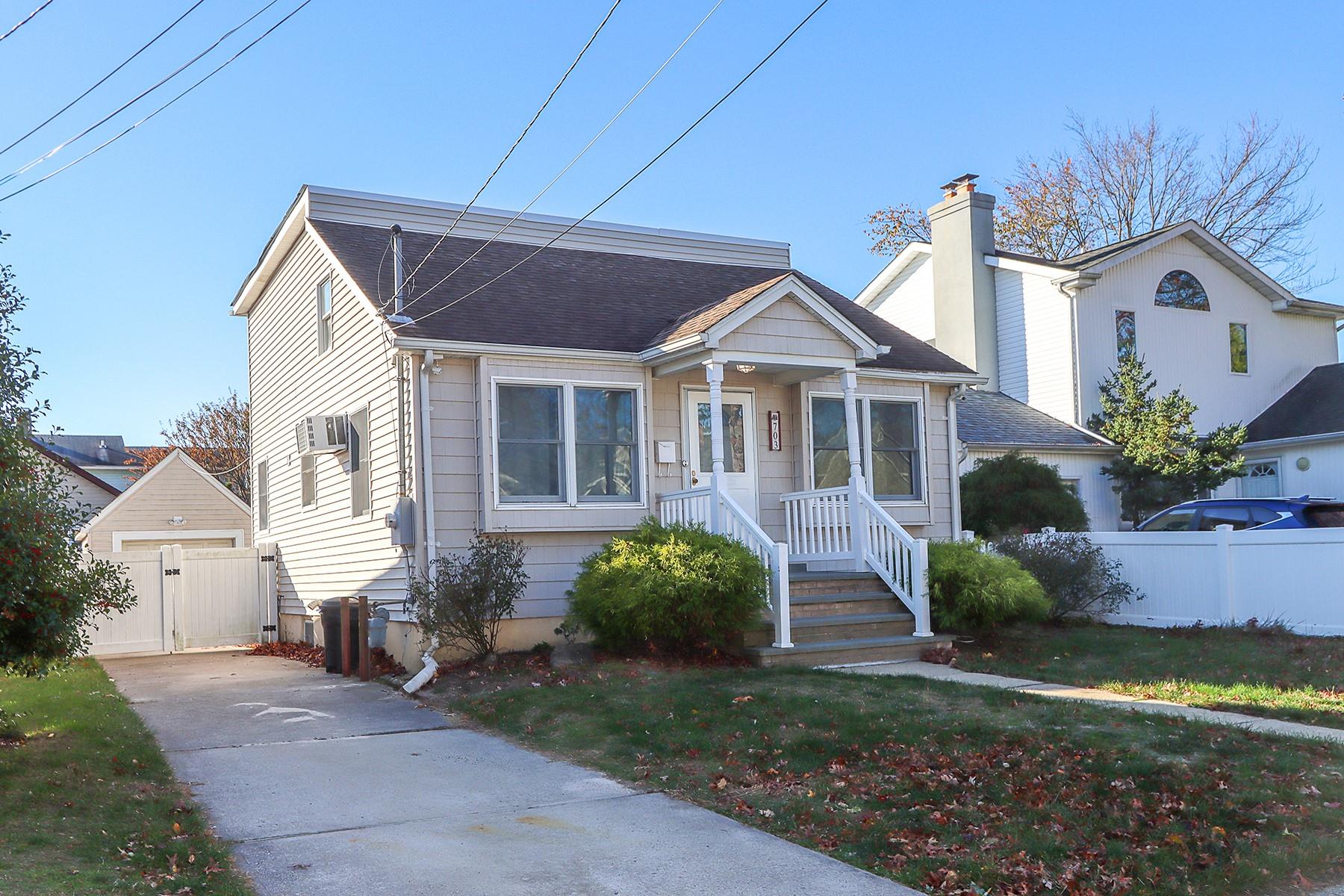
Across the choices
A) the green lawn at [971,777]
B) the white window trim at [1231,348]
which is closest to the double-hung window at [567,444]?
the green lawn at [971,777]

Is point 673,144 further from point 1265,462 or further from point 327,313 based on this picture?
point 1265,462

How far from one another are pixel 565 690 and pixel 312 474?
813 centimetres

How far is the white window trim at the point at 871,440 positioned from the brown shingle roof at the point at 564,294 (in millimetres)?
443

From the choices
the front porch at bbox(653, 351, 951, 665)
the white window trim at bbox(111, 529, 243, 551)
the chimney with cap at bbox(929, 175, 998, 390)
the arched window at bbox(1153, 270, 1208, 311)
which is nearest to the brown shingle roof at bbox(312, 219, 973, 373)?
the front porch at bbox(653, 351, 951, 665)

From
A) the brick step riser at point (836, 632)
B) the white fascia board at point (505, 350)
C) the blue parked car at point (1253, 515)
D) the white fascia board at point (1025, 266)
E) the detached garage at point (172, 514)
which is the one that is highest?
the white fascia board at point (1025, 266)

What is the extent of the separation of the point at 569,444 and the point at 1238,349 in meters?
19.2

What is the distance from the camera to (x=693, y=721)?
8883 millimetres

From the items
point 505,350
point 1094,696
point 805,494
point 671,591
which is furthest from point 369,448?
point 1094,696

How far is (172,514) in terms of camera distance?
2436 centimetres

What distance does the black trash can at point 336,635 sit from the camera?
1358 centimetres

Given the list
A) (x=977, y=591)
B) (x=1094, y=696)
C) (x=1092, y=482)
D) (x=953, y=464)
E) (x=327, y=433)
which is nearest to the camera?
(x=1094, y=696)

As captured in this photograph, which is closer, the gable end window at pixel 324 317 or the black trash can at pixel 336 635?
the black trash can at pixel 336 635

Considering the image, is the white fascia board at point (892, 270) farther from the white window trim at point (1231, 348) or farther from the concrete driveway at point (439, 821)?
the concrete driveway at point (439, 821)

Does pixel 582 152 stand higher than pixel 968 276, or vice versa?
pixel 968 276
